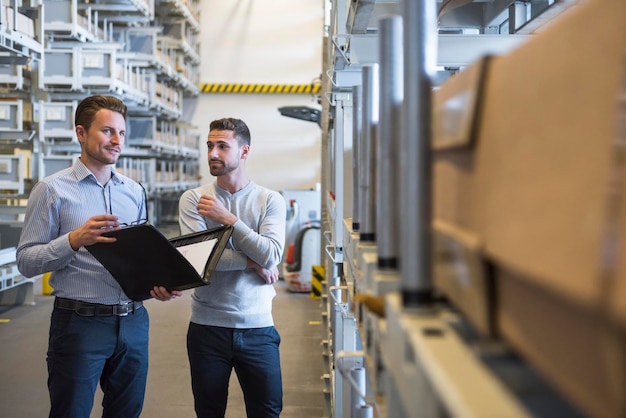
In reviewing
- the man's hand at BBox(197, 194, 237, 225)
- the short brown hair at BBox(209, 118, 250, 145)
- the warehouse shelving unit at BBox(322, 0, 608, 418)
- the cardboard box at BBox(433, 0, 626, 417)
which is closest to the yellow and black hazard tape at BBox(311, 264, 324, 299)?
the short brown hair at BBox(209, 118, 250, 145)

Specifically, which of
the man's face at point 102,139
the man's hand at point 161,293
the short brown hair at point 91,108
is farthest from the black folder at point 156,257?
the short brown hair at point 91,108

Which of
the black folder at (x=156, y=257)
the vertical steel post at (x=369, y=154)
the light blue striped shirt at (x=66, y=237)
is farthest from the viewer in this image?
the light blue striped shirt at (x=66, y=237)

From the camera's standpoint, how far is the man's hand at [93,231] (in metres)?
2.61

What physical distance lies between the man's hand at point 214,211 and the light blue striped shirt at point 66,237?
18.0 inches

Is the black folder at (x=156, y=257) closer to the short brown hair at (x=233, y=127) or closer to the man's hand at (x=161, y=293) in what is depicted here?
the man's hand at (x=161, y=293)

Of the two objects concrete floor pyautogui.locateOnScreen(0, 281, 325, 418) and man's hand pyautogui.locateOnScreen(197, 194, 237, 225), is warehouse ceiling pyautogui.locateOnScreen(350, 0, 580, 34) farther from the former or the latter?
concrete floor pyautogui.locateOnScreen(0, 281, 325, 418)

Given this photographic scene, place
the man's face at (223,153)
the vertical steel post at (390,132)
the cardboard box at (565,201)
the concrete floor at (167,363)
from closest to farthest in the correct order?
the cardboard box at (565,201) → the vertical steel post at (390,132) → the man's face at (223,153) → the concrete floor at (167,363)

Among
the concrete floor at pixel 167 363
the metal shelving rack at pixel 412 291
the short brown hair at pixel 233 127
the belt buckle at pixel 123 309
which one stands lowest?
the concrete floor at pixel 167 363

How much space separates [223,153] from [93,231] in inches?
29.9

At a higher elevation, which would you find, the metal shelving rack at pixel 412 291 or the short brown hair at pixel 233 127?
the short brown hair at pixel 233 127

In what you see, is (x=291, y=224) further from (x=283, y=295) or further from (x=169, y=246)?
(x=169, y=246)

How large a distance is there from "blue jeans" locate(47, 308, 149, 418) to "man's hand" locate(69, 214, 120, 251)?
38 cm

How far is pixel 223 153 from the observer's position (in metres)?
3.13

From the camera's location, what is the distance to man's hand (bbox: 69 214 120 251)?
2.61m
